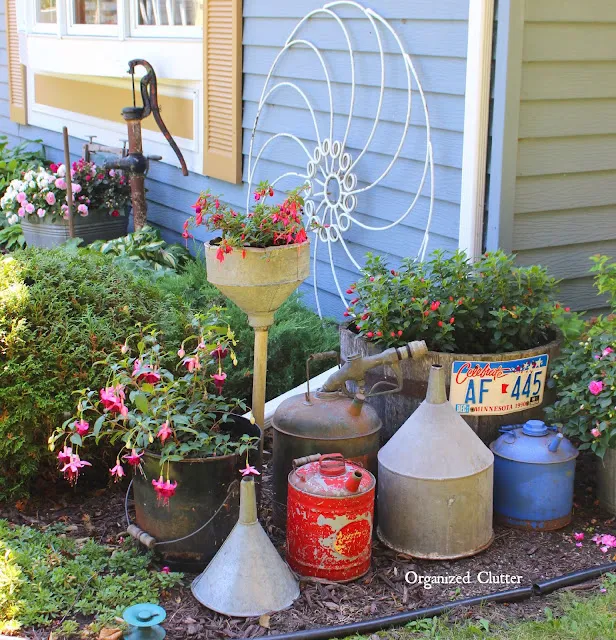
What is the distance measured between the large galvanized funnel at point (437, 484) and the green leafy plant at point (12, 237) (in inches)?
218

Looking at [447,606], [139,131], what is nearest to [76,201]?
[139,131]

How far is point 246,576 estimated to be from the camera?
2.99 m

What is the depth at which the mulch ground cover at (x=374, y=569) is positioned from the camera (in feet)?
9.68

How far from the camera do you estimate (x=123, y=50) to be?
735 centimetres

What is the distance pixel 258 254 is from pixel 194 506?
3.11ft

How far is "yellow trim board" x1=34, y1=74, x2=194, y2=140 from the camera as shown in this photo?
696 centimetres

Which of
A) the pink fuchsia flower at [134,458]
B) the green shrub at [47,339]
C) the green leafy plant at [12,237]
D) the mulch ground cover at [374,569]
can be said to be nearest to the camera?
the mulch ground cover at [374,569]

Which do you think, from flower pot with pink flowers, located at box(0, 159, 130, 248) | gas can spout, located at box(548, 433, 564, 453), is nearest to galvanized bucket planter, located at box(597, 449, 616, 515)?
gas can spout, located at box(548, 433, 564, 453)

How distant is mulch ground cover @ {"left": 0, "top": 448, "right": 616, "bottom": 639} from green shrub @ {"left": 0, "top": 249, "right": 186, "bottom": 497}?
29 centimetres

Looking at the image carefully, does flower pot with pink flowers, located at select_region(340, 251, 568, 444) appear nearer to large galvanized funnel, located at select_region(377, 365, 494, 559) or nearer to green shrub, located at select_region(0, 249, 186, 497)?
large galvanized funnel, located at select_region(377, 365, 494, 559)

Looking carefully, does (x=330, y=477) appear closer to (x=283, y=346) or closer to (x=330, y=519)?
(x=330, y=519)

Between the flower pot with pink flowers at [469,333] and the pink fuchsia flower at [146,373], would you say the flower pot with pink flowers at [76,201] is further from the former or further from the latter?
the pink fuchsia flower at [146,373]

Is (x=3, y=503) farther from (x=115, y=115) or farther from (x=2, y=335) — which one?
(x=115, y=115)

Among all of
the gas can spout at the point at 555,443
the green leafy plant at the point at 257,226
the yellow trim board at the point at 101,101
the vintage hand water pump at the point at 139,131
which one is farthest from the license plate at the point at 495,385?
the yellow trim board at the point at 101,101
